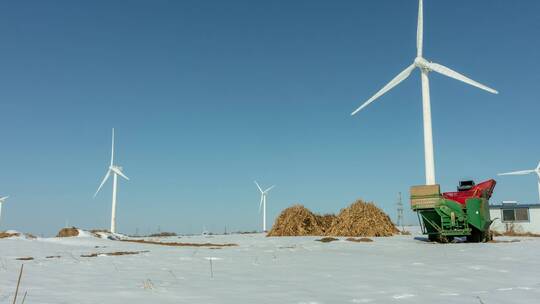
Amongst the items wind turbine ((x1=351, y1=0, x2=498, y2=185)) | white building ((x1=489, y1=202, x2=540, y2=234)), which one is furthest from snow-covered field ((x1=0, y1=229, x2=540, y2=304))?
white building ((x1=489, y1=202, x2=540, y2=234))

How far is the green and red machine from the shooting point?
2086 cm

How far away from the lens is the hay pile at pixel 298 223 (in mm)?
32750

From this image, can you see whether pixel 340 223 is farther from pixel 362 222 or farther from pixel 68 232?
pixel 68 232

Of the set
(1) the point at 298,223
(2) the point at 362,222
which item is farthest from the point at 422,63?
(1) the point at 298,223

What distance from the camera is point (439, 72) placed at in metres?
33.9

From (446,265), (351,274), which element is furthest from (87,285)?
(446,265)

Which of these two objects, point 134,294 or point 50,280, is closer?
point 134,294

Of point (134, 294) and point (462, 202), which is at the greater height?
point (462, 202)

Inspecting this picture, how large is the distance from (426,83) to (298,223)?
1452 centimetres

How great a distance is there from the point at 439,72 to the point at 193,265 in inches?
1152

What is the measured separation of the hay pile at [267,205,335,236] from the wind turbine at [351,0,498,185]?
9.01 meters

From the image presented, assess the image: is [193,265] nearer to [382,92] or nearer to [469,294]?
[469,294]

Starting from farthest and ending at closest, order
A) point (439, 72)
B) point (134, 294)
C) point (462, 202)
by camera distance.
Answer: point (439, 72) < point (462, 202) < point (134, 294)

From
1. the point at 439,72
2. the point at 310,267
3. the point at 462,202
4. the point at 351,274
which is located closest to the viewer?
the point at 351,274
